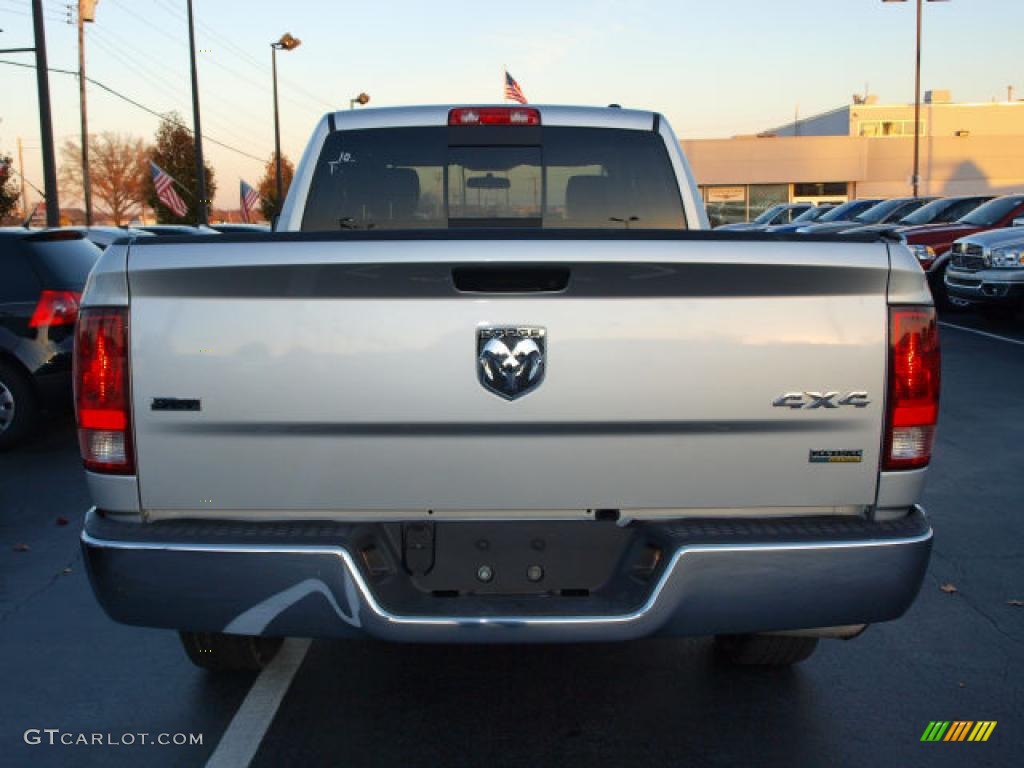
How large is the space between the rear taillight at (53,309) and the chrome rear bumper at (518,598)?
19.4 ft

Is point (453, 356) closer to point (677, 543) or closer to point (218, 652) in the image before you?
point (677, 543)

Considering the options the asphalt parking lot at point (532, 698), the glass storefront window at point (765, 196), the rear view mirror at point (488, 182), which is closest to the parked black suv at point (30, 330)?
the asphalt parking lot at point (532, 698)

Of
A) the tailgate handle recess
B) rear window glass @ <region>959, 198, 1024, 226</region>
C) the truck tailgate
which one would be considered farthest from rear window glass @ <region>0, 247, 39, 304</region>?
rear window glass @ <region>959, 198, 1024, 226</region>

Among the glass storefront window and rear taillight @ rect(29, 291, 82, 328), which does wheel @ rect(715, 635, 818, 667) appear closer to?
rear taillight @ rect(29, 291, 82, 328)

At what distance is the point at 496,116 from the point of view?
4902 mm

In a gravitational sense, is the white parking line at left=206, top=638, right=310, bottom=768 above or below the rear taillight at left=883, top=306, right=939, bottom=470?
below

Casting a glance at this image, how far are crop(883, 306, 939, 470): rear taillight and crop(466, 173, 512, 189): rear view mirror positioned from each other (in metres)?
2.48

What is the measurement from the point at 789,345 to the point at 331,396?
4.04ft

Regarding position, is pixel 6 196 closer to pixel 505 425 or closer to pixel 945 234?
pixel 945 234

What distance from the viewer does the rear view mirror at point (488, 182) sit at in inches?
197

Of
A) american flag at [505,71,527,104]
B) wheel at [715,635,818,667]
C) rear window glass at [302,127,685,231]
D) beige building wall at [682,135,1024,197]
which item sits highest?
beige building wall at [682,135,1024,197]

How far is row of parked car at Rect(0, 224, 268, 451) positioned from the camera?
8297 millimetres

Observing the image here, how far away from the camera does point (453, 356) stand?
285cm

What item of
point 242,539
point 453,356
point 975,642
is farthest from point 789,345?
point 975,642
